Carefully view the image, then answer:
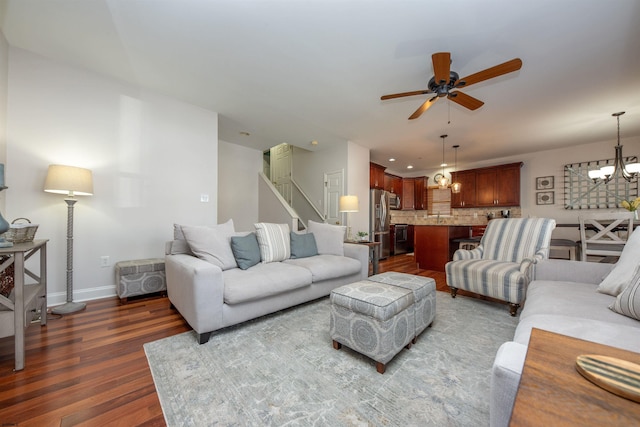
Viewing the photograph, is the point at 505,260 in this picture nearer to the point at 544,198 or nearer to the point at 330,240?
the point at 330,240

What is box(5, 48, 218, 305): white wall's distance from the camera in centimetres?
245

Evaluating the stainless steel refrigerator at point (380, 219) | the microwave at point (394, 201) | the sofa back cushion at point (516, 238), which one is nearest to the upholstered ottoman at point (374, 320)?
the sofa back cushion at point (516, 238)

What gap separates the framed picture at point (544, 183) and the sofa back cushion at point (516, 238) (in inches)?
142

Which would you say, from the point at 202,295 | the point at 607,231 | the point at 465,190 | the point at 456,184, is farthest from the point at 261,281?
the point at 465,190

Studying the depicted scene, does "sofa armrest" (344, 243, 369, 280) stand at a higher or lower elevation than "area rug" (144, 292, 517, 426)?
higher

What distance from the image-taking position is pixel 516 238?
116 inches

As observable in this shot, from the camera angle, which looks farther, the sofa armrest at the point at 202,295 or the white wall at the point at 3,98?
the white wall at the point at 3,98

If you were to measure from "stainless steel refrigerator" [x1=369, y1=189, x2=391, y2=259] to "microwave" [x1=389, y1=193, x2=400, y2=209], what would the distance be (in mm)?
601

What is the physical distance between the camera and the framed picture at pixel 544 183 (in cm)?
542

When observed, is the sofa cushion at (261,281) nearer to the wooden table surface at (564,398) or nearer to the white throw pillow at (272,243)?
the white throw pillow at (272,243)

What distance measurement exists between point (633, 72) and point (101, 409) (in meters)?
5.23

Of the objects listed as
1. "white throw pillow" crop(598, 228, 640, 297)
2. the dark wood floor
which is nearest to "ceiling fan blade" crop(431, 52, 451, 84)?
"white throw pillow" crop(598, 228, 640, 297)

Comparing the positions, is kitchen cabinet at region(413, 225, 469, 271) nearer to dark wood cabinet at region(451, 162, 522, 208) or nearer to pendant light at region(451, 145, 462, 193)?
pendant light at region(451, 145, 462, 193)

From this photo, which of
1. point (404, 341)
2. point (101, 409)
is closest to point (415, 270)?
point (404, 341)
